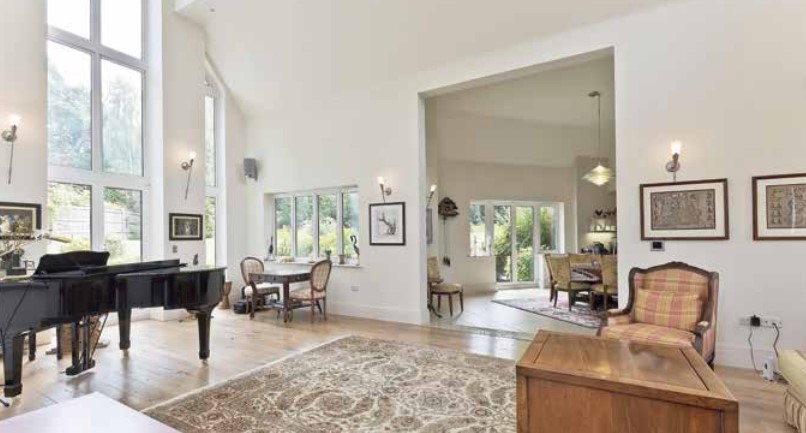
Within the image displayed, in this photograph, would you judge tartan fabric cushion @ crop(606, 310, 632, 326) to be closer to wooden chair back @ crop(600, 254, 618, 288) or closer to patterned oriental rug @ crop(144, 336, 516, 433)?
patterned oriental rug @ crop(144, 336, 516, 433)

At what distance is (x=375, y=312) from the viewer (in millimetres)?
6641

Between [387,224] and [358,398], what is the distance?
11.6 feet

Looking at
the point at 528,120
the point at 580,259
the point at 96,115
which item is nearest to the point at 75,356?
the point at 96,115

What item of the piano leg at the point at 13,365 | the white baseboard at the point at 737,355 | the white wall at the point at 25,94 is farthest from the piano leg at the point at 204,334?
the white baseboard at the point at 737,355

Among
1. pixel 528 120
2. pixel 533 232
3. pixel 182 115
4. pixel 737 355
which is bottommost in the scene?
pixel 737 355

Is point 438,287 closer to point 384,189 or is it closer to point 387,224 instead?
point 387,224

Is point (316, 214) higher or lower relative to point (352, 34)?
lower

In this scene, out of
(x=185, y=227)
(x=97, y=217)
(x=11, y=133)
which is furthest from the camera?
(x=185, y=227)

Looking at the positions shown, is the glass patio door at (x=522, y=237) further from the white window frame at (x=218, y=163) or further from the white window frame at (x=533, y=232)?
the white window frame at (x=218, y=163)

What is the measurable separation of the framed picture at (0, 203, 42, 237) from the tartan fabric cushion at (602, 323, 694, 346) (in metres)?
6.28

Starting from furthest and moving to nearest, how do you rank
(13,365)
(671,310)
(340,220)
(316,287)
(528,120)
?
1. (528,120)
2. (340,220)
3. (316,287)
4. (671,310)
5. (13,365)

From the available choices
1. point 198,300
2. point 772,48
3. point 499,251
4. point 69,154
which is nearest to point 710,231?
point 772,48

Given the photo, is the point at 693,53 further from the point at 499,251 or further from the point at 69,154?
the point at 69,154

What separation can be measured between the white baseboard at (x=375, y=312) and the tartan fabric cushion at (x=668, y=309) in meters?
3.13
